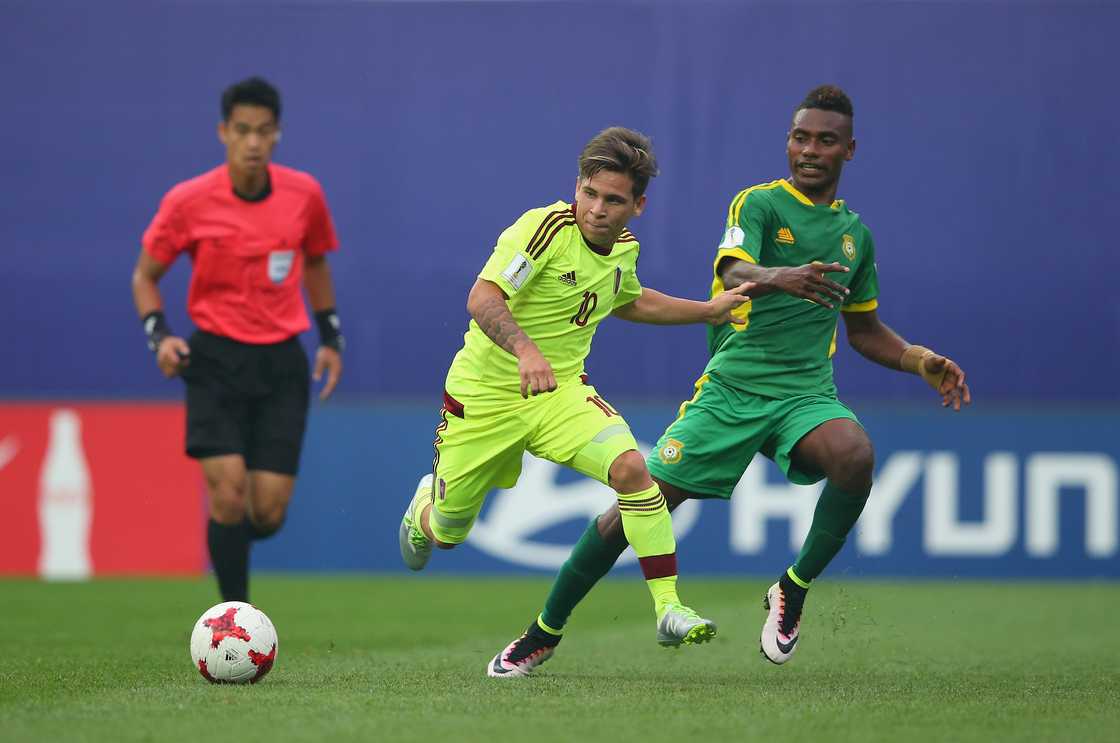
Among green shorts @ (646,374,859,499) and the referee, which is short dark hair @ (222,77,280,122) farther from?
green shorts @ (646,374,859,499)

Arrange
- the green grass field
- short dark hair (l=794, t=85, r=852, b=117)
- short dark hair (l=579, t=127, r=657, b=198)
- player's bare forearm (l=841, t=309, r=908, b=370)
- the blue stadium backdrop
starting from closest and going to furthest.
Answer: the green grass field, short dark hair (l=579, t=127, r=657, b=198), short dark hair (l=794, t=85, r=852, b=117), player's bare forearm (l=841, t=309, r=908, b=370), the blue stadium backdrop

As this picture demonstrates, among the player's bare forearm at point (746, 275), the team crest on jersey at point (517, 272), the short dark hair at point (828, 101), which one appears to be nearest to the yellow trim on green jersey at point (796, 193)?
the short dark hair at point (828, 101)

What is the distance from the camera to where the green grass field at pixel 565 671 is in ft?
15.4

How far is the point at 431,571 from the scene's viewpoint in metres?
12.2

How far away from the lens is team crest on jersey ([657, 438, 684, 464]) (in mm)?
6434

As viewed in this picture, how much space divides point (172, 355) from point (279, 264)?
767mm

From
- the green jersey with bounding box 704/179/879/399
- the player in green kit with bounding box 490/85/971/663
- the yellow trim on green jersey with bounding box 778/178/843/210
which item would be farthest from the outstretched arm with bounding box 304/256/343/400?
the yellow trim on green jersey with bounding box 778/178/843/210

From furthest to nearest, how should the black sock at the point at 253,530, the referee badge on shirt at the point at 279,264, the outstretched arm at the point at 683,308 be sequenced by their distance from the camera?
1. the referee badge on shirt at the point at 279,264
2. the black sock at the point at 253,530
3. the outstretched arm at the point at 683,308

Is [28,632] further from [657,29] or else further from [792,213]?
[657,29]

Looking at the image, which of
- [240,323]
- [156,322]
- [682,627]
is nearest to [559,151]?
[240,323]

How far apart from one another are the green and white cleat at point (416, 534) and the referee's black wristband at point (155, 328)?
151cm

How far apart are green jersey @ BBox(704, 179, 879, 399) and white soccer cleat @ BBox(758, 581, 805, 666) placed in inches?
31.0

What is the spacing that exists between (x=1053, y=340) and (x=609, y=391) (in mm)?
3861

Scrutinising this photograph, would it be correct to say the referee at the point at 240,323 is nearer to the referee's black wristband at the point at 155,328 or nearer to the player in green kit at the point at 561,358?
the referee's black wristband at the point at 155,328
